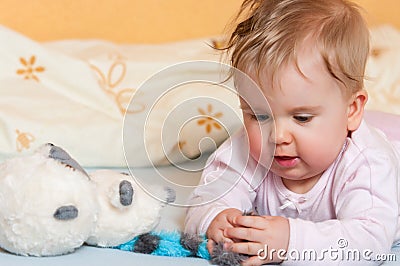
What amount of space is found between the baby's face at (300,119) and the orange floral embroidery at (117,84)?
0.53 m

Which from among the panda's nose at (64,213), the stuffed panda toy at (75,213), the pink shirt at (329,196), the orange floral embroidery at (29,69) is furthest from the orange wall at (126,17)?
the panda's nose at (64,213)

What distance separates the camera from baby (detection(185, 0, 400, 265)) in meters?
0.90

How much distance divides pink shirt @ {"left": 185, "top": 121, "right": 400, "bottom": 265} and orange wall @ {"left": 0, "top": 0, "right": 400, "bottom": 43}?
38.6 inches

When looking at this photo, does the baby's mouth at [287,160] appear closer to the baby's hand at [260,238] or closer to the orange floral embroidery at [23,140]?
the baby's hand at [260,238]

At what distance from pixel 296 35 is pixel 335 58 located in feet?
0.18

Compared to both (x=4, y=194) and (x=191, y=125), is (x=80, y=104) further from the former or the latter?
(x=4, y=194)

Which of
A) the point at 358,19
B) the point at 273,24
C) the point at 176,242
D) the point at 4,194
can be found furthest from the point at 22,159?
the point at 358,19

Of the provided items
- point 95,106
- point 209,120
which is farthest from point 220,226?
point 95,106

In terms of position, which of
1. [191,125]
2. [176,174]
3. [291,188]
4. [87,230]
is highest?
[191,125]

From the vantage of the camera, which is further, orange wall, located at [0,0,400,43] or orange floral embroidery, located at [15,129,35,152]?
orange wall, located at [0,0,400,43]

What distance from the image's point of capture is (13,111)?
1392 millimetres

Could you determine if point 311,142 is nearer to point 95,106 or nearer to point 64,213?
point 64,213

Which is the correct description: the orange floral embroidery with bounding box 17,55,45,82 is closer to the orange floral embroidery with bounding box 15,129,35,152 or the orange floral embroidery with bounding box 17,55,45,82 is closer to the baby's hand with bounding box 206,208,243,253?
the orange floral embroidery with bounding box 15,129,35,152

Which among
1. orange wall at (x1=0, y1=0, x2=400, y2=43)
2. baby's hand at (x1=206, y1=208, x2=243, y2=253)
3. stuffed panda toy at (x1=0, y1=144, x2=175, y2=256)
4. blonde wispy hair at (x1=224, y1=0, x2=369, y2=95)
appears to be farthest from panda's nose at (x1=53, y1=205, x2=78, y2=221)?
orange wall at (x1=0, y1=0, x2=400, y2=43)
